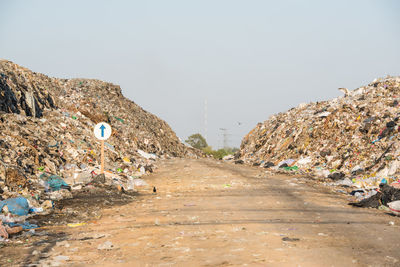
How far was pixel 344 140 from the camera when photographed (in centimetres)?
1817

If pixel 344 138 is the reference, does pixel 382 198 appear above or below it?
below

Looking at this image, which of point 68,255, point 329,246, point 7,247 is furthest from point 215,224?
point 7,247

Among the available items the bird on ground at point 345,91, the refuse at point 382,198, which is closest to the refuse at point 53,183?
the refuse at point 382,198

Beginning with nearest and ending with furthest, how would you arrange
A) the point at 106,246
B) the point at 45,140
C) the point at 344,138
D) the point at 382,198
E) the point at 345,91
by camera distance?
the point at 106,246 < the point at 382,198 < the point at 45,140 < the point at 344,138 < the point at 345,91

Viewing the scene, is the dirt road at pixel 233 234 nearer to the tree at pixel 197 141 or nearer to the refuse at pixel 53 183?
the refuse at pixel 53 183

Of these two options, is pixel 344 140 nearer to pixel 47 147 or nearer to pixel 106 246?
pixel 47 147

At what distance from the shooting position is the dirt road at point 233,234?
190 inches

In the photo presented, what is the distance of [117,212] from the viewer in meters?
8.45

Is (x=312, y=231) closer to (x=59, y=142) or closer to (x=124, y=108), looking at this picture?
(x=59, y=142)

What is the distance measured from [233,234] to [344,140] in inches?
544

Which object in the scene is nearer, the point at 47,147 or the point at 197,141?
the point at 47,147

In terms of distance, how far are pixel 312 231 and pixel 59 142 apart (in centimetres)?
1147

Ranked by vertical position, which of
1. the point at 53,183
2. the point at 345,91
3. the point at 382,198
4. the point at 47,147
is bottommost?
the point at 382,198

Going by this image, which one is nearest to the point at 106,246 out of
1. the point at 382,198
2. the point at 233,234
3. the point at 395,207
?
the point at 233,234
